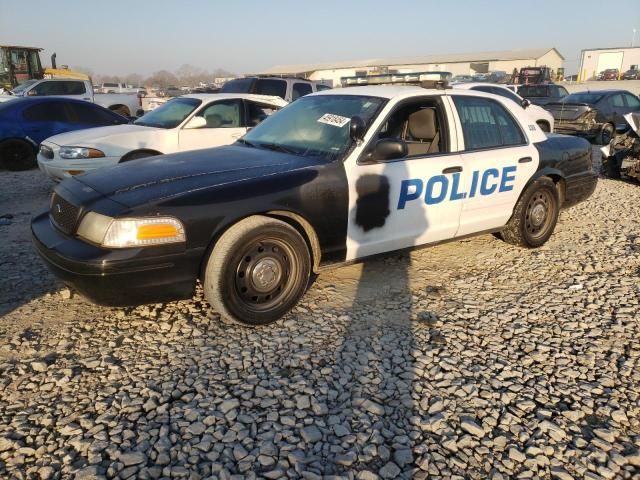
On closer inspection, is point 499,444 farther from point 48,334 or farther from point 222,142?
point 222,142

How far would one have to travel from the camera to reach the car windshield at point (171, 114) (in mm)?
7204

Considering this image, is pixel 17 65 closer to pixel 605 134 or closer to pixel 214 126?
pixel 214 126

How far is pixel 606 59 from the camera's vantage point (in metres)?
57.5

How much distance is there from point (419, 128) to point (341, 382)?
271cm

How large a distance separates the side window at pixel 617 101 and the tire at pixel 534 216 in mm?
10905

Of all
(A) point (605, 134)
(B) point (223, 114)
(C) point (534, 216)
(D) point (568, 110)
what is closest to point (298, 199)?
(C) point (534, 216)

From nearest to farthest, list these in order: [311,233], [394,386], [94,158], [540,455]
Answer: [540,455]
[394,386]
[311,233]
[94,158]

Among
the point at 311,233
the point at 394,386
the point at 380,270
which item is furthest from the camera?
the point at 380,270

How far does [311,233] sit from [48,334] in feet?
6.46

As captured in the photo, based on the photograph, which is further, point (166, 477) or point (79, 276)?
point (79, 276)

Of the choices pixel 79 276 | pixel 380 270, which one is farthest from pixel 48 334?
pixel 380 270

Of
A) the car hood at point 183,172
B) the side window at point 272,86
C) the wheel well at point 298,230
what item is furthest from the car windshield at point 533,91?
the wheel well at point 298,230

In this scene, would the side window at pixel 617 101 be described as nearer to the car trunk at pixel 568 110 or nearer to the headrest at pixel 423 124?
the car trunk at pixel 568 110

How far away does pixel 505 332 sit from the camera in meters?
3.52
